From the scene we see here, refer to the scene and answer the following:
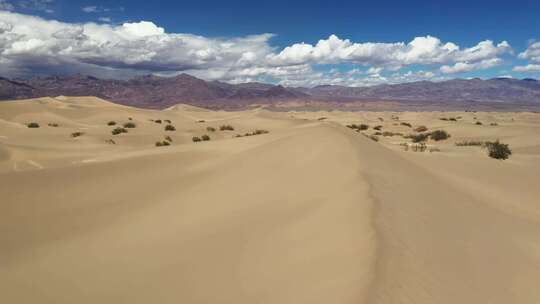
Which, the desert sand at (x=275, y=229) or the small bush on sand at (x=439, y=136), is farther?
the small bush on sand at (x=439, y=136)

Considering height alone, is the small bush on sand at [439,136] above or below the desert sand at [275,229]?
below

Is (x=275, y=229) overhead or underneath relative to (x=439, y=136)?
overhead

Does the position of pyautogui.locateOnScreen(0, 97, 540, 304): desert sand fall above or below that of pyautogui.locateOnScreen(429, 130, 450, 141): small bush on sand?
above

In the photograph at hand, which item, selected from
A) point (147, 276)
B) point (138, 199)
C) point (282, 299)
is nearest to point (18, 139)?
point (138, 199)

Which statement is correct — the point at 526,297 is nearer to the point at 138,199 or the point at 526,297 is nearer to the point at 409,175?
the point at 409,175

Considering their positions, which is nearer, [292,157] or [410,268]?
[410,268]

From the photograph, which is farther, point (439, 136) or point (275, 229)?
point (439, 136)

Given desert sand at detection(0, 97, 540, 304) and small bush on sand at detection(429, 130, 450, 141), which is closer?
desert sand at detection(0, 97, 540, 304)

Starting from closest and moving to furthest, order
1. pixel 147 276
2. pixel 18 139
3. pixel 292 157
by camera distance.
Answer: pixel 147 276
pixel 292 157
pixel 18 139
